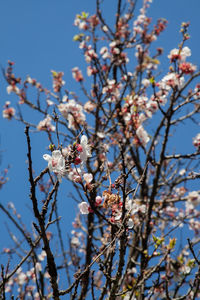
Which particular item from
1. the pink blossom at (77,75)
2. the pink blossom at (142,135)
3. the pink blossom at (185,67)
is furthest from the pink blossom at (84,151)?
the pink blossom at (77,75)

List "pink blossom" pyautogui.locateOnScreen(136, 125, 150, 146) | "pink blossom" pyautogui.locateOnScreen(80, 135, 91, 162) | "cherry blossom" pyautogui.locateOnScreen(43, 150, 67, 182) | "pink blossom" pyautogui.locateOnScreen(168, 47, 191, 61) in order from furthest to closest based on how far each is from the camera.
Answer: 1. "pink blossom" pyautogui.locateOnScreen(136, 125, 150, 146)
2. "pink blossom" pyautogui.locateOnScreen(168, 47, 191, 61)
3. "pink blossom" pyautogui.locateOnScreen(80, 135, 91, 162)
4. "cherry blossom" pyautogui.locateOnScreen(43, 150, 67, 182)

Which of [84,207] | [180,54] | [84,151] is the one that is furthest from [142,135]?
[84,151]

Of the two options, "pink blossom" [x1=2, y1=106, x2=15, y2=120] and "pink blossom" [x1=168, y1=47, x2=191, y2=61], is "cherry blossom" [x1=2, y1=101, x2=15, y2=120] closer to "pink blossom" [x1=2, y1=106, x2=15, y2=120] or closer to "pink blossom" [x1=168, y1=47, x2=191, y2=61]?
"pink blossom" [x1=2, y1=106, x2=15, y2=120]

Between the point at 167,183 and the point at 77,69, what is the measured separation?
3.96m

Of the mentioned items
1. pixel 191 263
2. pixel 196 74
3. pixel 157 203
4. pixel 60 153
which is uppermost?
pixel 196 74

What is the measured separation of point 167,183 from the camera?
4.98 meters

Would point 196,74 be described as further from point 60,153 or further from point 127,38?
point 60,153

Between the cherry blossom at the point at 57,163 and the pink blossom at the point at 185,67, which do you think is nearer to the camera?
the cherry blossom at the point at 57,163

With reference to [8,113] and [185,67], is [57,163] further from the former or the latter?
[8,113]

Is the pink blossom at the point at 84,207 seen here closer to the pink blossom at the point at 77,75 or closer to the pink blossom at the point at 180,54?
the pink blossom at the point at 180,54

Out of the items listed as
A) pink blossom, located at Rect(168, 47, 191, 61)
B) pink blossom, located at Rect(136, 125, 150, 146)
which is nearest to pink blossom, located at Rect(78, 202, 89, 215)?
pink blossom, located at Rect(136, 125, 150, 146)

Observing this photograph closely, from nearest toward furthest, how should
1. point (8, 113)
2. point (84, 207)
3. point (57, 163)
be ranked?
point (57, 163) → point (84, 207) → point (8, 113)

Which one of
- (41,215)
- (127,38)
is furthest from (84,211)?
(127,38)

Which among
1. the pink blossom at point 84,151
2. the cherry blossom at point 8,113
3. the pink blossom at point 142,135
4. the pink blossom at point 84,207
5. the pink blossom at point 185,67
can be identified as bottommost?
the pink blossom at point 84,207
